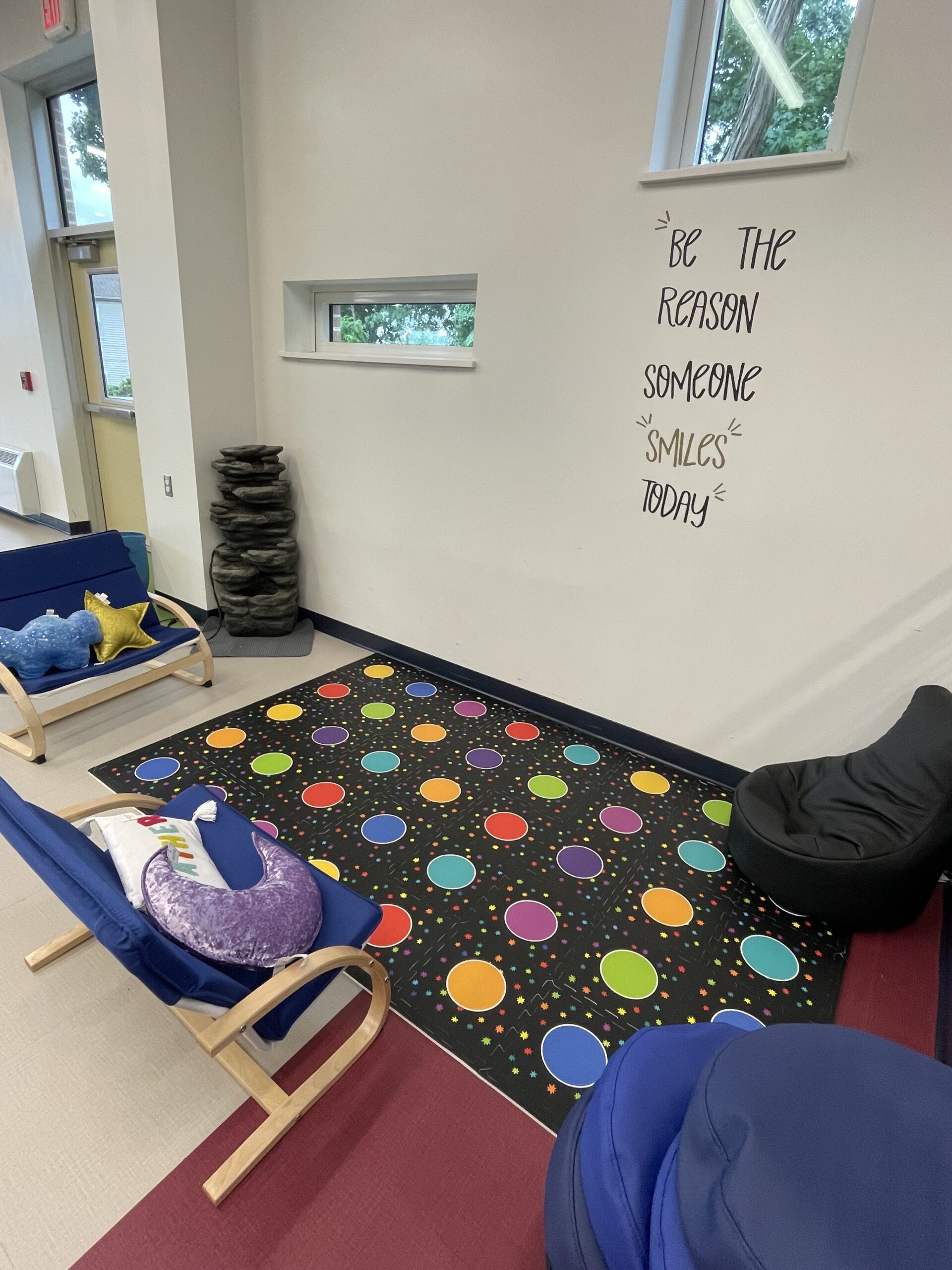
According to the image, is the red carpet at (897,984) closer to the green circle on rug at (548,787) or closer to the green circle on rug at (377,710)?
the green circle on rug at (548,787)

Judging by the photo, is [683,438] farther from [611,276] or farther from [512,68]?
[512,68]

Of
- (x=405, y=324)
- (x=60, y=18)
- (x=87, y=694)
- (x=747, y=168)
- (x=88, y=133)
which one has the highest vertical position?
(x=60, y=18)

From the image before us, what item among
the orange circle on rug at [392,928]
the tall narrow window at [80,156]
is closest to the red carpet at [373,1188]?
the orange circle on rug at [392,928]

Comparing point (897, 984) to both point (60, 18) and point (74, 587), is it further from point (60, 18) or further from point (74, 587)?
point (60, 18)

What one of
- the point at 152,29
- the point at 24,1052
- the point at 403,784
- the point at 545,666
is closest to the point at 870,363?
the point at 545,666

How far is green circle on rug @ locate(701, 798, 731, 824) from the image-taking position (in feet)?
8.13

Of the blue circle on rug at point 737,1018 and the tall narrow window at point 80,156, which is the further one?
the tall narrow window at point 80,156

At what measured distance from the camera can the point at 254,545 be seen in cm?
365

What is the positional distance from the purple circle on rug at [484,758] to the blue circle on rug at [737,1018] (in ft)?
4.04

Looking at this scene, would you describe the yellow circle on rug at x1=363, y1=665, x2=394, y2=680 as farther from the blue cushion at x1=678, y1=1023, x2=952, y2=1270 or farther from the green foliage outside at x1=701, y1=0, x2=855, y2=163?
the blue cushion at x1=678, y1=1023, x2=952, y2=1270

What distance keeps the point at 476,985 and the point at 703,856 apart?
3.18 ft

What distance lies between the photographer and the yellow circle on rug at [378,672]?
11.2ft

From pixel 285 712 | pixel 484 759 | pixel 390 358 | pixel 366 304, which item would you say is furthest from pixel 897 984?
pixel 366 304

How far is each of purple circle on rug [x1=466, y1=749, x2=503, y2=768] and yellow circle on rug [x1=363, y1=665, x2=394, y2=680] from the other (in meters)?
0.83
